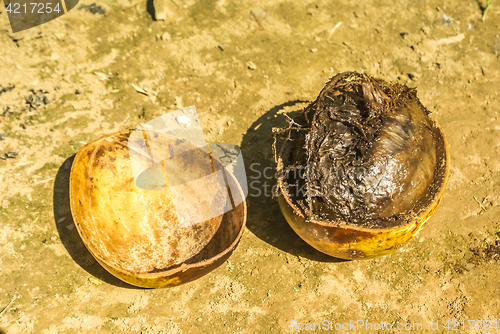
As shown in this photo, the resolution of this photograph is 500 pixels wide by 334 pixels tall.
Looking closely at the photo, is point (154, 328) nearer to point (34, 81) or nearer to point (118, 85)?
point (118, 85)

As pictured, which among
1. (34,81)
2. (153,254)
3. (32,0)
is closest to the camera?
(153,254)

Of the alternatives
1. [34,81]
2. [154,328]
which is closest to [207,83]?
[34,81]

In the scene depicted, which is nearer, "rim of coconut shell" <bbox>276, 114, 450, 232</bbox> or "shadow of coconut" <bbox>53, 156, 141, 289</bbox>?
"rim of coconut shell" <bbox>276, 114, 450, 232</bbox>

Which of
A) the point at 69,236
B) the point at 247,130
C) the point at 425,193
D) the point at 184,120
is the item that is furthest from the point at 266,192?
the point at 69,236

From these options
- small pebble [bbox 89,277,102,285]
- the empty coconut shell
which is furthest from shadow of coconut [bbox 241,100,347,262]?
small pebble [bbox 89,277,102,285]

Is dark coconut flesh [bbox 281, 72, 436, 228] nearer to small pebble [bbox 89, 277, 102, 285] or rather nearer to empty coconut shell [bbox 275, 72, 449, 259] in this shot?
empty coconut shell [bbox 275, 72, 449, 259]
